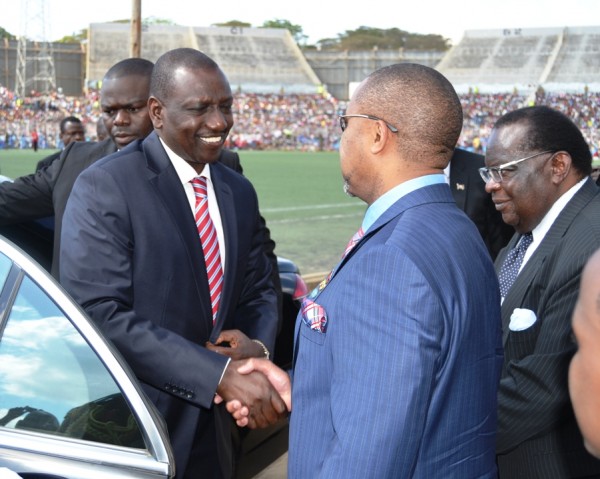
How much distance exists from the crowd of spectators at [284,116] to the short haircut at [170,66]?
3882cm

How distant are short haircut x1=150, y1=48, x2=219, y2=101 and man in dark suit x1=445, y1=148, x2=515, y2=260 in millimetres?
2109

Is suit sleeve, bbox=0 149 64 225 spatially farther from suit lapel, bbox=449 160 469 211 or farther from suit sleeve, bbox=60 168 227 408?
suit lapel, bbox=449 160 469 211

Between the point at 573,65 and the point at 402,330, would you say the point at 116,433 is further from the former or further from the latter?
the point at 573,65

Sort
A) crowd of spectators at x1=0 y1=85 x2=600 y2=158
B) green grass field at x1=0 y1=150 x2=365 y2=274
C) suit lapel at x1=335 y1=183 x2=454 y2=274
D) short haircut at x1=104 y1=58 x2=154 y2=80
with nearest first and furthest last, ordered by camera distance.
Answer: suit lapel at x1=335 y1=183 x2=454 y2=274 → short haircut at x1=104 y1=58 x2=154 y2=80 → green grass field at x1=0 y1=150 x2=365 y2=274 → crowd of spectators at x1=0 y1=85 x2=600 y2=158

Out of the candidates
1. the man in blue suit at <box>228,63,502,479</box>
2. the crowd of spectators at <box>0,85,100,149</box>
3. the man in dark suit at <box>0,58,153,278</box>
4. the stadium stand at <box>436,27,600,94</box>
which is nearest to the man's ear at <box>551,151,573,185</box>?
the man in blue suit at <box>228,63,502,479</box>

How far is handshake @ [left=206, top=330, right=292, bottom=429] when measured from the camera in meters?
2.40

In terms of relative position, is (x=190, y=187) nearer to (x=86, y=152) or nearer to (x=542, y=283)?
(x=86, y=152)

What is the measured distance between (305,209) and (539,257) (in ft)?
49.2

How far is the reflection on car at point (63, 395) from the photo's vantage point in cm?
204

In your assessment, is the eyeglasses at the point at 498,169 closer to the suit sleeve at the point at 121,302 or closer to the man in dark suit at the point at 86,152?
the suit sleeve at the point at 121,302

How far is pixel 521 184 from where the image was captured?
9.34 ft

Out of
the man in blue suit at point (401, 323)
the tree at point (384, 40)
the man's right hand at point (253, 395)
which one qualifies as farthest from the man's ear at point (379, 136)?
the tree at point (384, 40)

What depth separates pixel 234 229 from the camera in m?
2.81

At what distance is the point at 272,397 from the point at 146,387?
1.47ft
